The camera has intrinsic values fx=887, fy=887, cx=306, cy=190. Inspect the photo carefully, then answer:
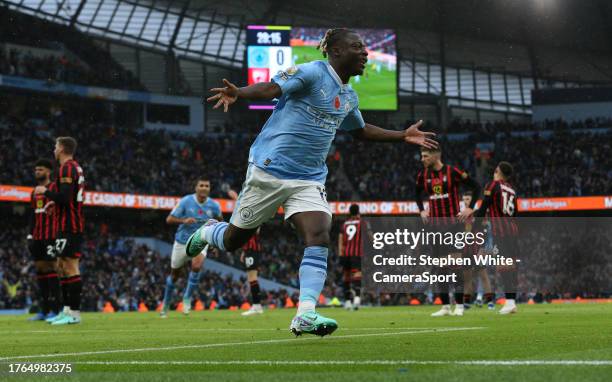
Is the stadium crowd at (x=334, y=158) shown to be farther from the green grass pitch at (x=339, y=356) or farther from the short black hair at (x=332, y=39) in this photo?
the short black hair at (x=332, y=39)

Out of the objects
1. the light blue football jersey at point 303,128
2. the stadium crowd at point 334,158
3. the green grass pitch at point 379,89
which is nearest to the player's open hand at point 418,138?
the light blue football jersey at point 303,128

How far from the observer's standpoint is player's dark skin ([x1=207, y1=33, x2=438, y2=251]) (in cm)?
594

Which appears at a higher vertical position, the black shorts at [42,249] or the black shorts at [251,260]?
the black shorts at [42,249]

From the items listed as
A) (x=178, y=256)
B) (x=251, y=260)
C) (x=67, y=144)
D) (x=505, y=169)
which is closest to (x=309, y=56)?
(x=251, y=260)

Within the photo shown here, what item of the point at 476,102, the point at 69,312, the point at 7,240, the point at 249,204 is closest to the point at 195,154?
the point at 7,240

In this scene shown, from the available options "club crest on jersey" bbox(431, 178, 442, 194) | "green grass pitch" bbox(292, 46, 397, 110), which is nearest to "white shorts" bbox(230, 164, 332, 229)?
"club crest on jersey" bbox(431, 178, 442, 194)

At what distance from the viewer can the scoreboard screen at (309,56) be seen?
131 ft

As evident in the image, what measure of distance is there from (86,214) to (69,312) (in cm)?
3289

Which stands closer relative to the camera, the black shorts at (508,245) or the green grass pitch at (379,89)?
the black shorts at (508,245)

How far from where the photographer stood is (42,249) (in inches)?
500

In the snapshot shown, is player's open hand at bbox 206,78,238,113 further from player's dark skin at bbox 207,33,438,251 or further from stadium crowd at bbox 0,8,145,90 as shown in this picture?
stadium crowd at bbox 0,8,145,90

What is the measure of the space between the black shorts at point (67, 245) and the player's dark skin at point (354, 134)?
4.67 metres

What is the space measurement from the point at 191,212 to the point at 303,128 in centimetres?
886

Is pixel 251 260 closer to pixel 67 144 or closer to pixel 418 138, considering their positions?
pixel 67 144
